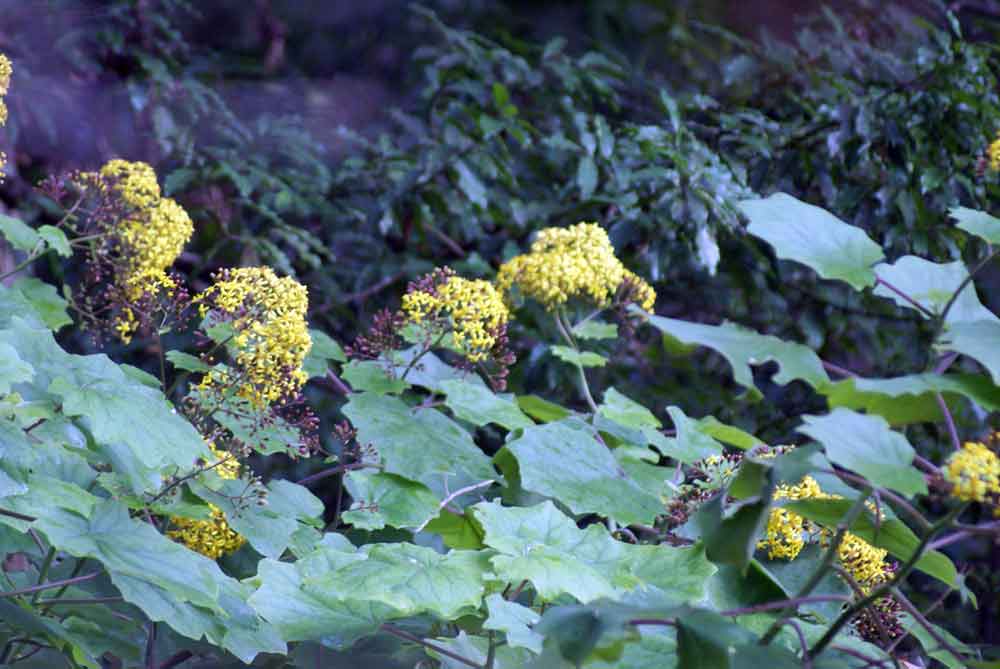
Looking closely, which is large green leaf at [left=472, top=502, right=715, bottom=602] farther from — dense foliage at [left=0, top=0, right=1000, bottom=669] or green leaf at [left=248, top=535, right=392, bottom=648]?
green leaf at [left=248, top=535, right=392, bottom=648]

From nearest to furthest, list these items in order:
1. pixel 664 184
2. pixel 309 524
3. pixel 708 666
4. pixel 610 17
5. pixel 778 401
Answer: pixel 708 666 < pixel 309 524 < pixel 664 184 < pixel 778 401 < pixel 610 17

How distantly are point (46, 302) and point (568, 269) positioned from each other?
3.18 ft

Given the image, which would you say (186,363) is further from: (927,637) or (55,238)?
(927,637)

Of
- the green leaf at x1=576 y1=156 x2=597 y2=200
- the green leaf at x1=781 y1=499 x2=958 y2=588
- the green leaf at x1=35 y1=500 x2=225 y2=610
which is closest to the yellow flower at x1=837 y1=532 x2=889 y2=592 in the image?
the green leaf at x1=781 y1=499 x2=958 y2=588

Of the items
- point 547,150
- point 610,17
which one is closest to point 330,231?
point 547,150

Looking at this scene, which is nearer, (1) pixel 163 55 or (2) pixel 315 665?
(2) pixel 315 665

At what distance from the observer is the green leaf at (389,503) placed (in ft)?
5.15

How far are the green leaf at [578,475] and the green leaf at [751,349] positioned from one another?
1.89 ft

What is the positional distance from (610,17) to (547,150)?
4.86 feet

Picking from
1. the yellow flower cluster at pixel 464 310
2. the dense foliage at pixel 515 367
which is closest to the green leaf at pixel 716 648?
the dense foliage at pixel 515 367

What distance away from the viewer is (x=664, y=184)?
9.35 feet

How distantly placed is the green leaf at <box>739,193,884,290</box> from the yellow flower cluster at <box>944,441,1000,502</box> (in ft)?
0.80

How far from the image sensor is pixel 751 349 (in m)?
1.05

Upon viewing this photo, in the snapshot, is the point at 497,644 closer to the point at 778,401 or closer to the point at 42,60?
the point at 778,401
